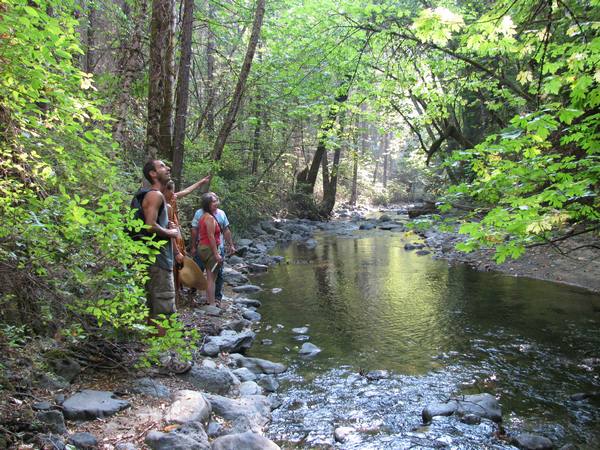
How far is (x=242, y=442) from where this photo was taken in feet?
11.6

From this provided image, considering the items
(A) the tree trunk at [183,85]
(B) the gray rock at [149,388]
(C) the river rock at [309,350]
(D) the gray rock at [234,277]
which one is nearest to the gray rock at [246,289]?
(D) the gray rock at [234,277]

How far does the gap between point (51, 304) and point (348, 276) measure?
8.65 metres

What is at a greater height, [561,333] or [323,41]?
[323,41]

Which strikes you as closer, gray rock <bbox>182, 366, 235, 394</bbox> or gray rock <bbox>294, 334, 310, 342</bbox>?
gray rock <bbox>182, 366, 235, 394</bbox>

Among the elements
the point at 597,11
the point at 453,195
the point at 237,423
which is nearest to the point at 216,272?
the point at 237,423

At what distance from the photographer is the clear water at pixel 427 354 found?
171 inches

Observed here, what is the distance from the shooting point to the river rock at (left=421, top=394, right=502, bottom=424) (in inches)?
176

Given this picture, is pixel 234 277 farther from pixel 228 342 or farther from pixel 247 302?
pixel 228 342

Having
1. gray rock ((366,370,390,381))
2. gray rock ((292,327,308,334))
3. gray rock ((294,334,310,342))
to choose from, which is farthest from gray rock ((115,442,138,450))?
gray rock ((292,327,308,334))

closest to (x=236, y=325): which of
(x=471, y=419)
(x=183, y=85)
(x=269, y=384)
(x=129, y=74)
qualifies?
(x=269, y=384)

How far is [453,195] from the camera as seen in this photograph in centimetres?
470

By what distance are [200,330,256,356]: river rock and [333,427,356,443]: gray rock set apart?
210cm

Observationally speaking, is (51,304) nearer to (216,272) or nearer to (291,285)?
(216,272)

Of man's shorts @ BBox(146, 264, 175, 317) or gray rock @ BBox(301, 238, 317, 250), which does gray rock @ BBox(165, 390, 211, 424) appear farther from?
gray rock @ BBox(301, 238, 317, 250)
